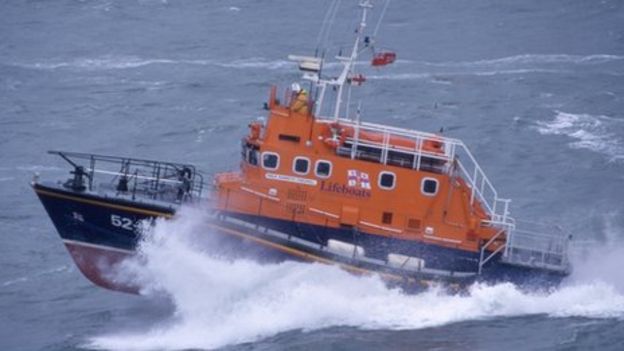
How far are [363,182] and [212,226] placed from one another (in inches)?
145

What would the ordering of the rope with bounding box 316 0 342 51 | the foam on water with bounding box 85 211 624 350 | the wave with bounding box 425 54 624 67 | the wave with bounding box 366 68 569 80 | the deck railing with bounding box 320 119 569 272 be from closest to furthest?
the foam on water with bounding box 85 211 624 350 < the deck railing with bounding box 320 119 569 272 < the wave with bounding box 366 68 569 80 < the wave with bounding box 425 54 624 67 < the rope with bounding box 316 0 342 51

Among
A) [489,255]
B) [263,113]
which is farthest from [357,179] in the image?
[263,113]

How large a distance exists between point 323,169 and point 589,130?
1652cm

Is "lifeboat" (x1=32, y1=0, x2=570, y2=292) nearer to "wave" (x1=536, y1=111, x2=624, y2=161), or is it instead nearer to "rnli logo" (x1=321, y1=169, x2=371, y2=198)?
"rnli logo" (x1=321, y1=169, x2=371, y2=198)

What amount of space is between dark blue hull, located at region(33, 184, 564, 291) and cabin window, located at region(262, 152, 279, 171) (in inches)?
50.3

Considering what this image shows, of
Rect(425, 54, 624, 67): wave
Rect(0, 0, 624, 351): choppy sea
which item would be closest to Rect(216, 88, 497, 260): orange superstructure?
Rect(0, 0, 624, 351): choppy sea

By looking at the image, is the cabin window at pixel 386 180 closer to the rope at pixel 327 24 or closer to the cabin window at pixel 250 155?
the cabin window at pixel 250 155

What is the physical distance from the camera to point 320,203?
1110 inches

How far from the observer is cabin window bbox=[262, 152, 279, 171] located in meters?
28.0

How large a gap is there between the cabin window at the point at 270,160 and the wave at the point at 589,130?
594 inches

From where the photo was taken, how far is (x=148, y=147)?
132 ft

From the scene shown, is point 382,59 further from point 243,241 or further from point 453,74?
point 453,74

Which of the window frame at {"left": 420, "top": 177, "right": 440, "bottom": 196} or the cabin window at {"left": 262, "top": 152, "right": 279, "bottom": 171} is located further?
the window frame at {"left": 420, "top": 177, "right": 440, "bottom": 196}

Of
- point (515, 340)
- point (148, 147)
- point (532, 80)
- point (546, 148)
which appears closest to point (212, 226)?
point (515, 340)
